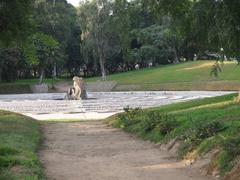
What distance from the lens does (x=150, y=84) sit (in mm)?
62000

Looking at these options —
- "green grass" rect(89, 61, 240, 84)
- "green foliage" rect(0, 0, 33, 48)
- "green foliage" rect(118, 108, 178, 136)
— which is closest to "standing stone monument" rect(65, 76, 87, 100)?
"green grass" rect(89, 61, 240, 84)

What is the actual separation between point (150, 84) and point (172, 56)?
2782cm

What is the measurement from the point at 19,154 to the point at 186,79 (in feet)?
171

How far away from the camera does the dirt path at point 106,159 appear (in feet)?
31.6

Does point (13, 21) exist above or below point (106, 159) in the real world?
above

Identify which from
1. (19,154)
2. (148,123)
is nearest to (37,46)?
(19,154)

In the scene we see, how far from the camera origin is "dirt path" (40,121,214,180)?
380 inches

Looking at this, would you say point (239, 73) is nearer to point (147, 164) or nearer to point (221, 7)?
point (147, 164)

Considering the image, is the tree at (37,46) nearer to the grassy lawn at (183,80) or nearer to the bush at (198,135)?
the bush at (198,135)

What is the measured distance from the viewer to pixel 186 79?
62344mm

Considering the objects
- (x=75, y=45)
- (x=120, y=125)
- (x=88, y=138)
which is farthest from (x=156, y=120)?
(x=75, y=45)

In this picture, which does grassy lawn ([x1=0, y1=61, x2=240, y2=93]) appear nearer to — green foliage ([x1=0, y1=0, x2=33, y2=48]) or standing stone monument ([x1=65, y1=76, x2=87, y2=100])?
standing stone monument ([x1=65, y1=76, x2=87, y2=100])

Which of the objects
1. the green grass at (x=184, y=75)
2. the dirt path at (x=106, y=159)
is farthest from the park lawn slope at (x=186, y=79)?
the dirt path at (x=106, y=159)

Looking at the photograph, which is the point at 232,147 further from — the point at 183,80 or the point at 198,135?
the point at 183,80
